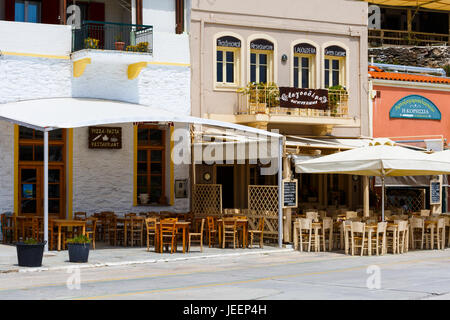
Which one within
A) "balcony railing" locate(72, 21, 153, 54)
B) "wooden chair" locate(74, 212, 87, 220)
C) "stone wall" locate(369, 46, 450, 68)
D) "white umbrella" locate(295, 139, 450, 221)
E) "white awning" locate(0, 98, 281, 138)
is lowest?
"wooden chair" locate(74, 212, 87, 220)

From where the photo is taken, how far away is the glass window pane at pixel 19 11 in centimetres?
2245

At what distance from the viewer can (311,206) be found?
26.4 metres

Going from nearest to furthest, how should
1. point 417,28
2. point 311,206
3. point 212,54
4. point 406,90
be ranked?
point 212,54 → point 311,206 → point 406,90 → point 417,28

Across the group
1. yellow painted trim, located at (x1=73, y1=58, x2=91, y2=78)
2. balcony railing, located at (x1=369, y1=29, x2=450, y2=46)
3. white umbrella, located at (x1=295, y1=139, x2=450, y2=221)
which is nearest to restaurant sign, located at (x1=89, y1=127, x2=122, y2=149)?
yellow painted trim, located at (x1=73, y1=58, x2=91, y2=78)

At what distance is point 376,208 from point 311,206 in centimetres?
249

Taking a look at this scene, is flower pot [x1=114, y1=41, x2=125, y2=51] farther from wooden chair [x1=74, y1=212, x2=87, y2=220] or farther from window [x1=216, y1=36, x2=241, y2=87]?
wooden chair [x1=74, y1=212, x2=87, y2=220]

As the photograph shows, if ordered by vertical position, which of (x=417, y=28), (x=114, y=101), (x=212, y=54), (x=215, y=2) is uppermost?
(x=417, y=28)

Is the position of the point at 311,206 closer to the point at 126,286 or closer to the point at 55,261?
the point at 55,261

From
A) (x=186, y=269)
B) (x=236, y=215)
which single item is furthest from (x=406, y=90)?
(x=186, y=269)

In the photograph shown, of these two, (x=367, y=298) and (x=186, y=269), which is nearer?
Result: (x=367, y=298)

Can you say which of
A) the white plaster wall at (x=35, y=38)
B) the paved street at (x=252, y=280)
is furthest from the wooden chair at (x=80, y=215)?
the paved street at (x=252, y=280)

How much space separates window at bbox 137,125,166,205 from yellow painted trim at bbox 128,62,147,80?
4.91ft

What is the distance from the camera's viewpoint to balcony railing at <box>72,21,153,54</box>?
21.9 meters

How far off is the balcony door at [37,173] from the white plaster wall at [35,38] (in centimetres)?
221
